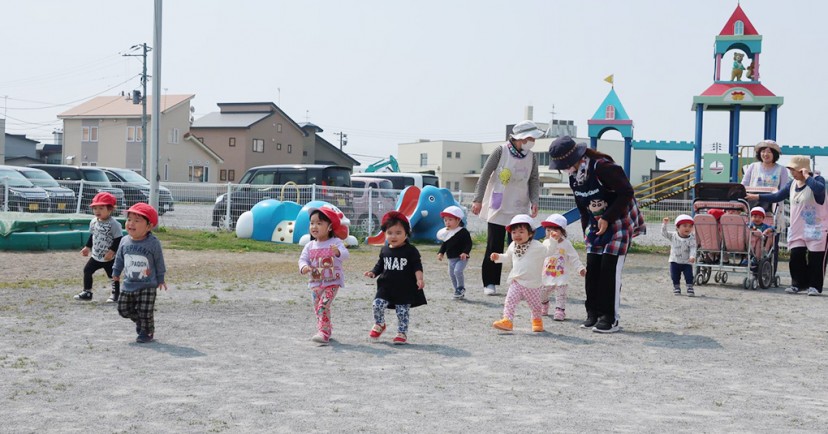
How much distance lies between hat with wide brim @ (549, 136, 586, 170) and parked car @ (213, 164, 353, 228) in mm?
11771

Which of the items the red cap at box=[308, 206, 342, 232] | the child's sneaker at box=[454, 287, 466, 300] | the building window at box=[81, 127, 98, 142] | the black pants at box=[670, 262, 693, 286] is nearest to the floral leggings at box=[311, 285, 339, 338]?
the red cap at box=[308, 206, 342, 232]

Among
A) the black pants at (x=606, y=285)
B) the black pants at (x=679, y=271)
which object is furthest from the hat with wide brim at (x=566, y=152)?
the black pants at (x=679, y=271)

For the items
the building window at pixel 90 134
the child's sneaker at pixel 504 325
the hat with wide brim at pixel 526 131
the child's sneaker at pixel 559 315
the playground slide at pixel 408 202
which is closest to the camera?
the child's sneaker at pixel 504 325

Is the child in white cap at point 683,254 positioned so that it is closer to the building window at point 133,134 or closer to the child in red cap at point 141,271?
the child in red cap at point 141,271

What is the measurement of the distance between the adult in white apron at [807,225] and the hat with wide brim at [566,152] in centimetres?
437

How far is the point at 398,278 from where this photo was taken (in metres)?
6.38

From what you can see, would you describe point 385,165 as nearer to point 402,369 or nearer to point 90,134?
point 90,134

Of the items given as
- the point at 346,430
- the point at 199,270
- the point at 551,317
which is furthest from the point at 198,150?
the point at 346,430

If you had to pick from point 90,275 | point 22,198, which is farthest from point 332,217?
point 22,198

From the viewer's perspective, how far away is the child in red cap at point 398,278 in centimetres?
633

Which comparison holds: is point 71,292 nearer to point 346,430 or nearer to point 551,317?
point 551,317

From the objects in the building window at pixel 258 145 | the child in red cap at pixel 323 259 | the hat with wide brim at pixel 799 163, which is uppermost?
the building window at pixel 258 145

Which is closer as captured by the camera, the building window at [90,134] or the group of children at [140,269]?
the group of children at [140,269]

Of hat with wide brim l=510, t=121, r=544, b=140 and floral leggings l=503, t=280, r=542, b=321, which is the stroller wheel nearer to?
hat with wide brim l=510, t=121, r=544, b=140
